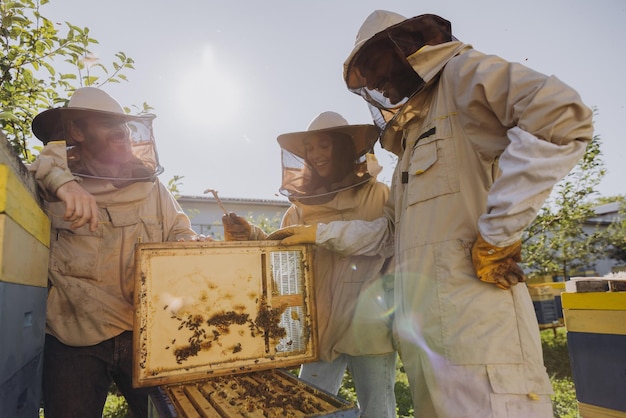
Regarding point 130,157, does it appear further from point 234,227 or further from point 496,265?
point 496,265

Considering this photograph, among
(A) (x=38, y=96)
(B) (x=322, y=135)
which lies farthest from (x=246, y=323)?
(A) (x=38, y=96)

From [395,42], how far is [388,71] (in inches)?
8.0

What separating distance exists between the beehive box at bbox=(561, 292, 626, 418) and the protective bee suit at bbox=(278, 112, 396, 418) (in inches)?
58.3

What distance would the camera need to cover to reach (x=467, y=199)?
1584 millimetres

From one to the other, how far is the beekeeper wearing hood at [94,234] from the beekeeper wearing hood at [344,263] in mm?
572

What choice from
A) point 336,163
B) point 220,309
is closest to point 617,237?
point 336,163

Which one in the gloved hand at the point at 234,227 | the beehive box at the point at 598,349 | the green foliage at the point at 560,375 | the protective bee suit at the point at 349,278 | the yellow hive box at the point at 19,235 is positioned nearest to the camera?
the yellow hive box at the point at 19,235

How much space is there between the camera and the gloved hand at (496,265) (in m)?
1.43

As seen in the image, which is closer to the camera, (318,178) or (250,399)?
(250,399)

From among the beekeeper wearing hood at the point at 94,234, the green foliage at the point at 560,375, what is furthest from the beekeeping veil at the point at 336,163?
the green foliage at the point at 560,375

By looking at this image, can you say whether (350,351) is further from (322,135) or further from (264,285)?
(322,135)

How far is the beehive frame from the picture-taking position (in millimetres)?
1820

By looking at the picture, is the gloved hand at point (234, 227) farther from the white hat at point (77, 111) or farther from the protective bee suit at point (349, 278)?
the white hat at point (77, 111)

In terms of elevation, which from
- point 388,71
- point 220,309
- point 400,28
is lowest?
point 220,309
